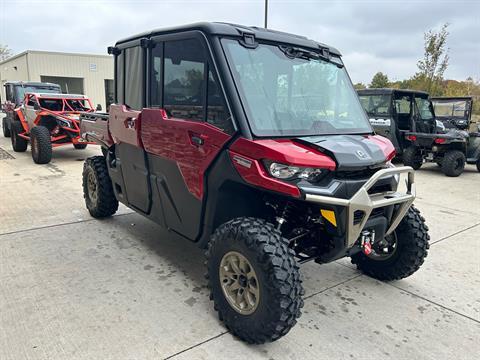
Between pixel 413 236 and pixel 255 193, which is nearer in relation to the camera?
pixel 255 193

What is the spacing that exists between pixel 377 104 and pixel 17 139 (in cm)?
989

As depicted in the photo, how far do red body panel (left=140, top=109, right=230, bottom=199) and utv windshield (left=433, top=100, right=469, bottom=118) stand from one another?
36.3 feet

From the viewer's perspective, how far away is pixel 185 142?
302 centimetres

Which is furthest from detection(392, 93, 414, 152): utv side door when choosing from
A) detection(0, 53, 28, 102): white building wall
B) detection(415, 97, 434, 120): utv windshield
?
detection(0, 53, 28, 102): white building wall

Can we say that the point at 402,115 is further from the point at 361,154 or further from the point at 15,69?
the point at 15,69

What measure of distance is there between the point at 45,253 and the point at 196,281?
1.68 meters

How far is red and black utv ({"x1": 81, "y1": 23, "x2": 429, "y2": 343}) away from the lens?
2443 mm

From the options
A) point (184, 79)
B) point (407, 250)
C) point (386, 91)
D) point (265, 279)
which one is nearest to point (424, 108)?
point (386, 91)

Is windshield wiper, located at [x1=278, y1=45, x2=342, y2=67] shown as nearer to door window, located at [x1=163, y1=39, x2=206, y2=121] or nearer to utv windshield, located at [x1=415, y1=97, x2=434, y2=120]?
door window, located at [x1=163, y1=39, x2=206, y2=121]

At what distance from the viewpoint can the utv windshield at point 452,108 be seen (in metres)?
11.5

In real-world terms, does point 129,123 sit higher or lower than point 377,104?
lower

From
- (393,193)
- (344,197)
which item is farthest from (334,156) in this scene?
(393,193)

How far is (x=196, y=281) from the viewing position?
3451 mm

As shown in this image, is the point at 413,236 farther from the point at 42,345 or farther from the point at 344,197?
the point at 42,345
